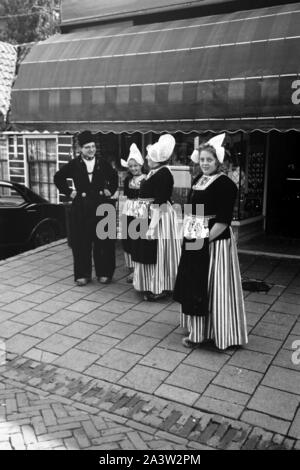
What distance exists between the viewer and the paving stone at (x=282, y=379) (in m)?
3.70

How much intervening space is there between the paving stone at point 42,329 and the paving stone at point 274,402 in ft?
7.32

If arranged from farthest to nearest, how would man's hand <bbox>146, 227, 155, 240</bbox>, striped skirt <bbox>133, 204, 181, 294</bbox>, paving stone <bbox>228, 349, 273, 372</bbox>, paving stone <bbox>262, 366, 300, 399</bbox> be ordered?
striped skirt <bbox>133, 204, 181, 294</bbox> → man's hand <bbox>146, 227, 155, 240</bbox> → paving stone <bbox>228, 349, 273, 372</bbox> → paving stone <bbox>262, 366, 300, 399</bbox>

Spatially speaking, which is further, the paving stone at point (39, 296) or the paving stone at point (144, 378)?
the paving stone at point (39, 296)

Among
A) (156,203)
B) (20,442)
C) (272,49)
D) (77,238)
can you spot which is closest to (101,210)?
(77,238)

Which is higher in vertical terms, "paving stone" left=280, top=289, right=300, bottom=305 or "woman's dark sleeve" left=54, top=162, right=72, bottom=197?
"woman's dark sleeve" left=54, top=162, right=72, bottom=197

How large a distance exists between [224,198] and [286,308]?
2.08 meters

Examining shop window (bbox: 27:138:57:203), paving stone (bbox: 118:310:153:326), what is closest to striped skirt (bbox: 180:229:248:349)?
paving stone (bbox: 118:310:153:326)

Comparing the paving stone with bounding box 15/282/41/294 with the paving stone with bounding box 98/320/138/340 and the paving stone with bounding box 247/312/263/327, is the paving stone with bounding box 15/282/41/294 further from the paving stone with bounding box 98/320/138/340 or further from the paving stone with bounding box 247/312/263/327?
the paving stone with bounding box 247/312/263/327

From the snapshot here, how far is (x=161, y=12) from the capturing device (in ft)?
25.8

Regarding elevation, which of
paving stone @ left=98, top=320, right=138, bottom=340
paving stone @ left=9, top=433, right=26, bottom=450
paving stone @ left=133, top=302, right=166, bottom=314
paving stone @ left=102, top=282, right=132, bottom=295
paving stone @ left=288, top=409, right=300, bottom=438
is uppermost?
paving stone @ left=102, top=282, right=132, bottom=295

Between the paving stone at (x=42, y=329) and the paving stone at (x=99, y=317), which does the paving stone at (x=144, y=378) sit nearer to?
the paving stone at (x=99, y=317)

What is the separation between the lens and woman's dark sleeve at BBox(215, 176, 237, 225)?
13.1ft

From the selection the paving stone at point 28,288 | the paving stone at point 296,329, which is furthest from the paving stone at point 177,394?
the paving stone at point 28,288

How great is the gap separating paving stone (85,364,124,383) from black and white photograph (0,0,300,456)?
2 cm
